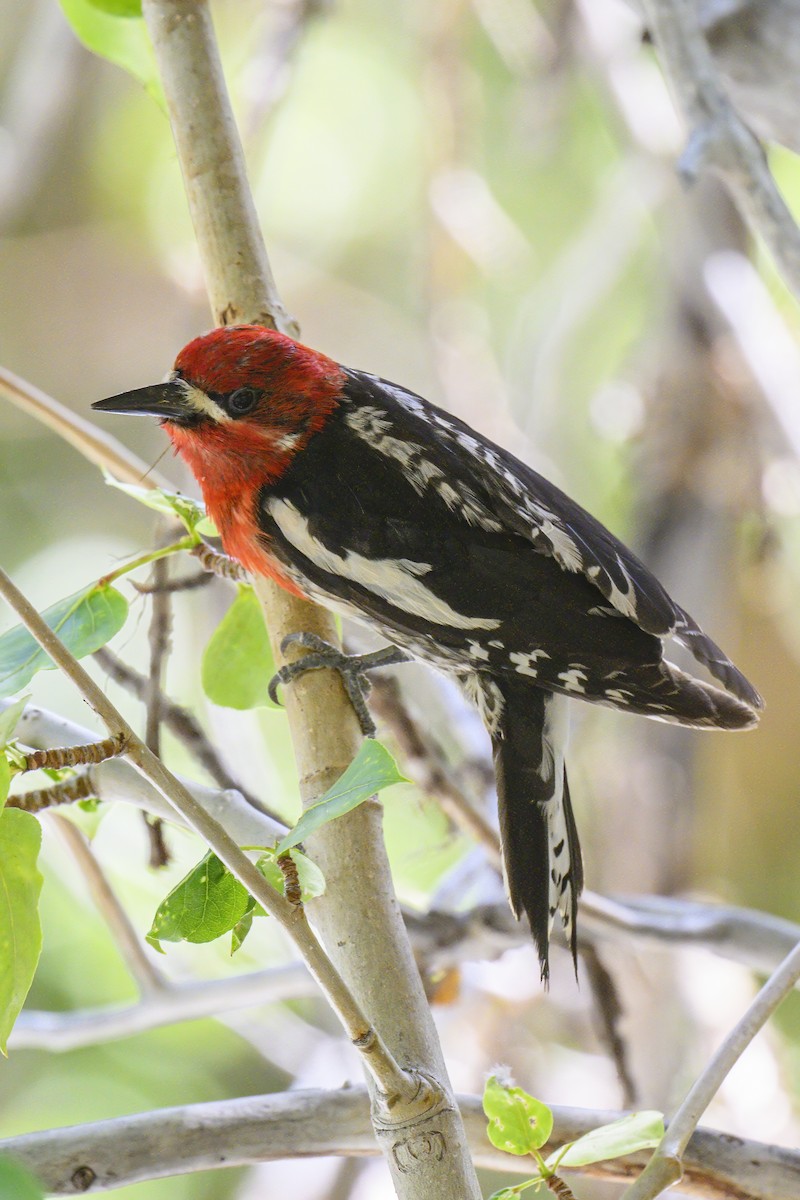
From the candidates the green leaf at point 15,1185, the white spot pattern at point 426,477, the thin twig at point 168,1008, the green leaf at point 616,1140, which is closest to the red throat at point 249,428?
the white spot pattern at point 426,477

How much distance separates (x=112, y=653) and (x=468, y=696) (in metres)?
0.47

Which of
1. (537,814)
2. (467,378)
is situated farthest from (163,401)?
(467,378)

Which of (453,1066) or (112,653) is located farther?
(453,1066)

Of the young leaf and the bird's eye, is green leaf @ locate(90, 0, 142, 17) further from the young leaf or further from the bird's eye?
the young leaf

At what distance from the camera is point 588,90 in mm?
3520

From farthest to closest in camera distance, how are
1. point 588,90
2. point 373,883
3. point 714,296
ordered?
1. point 588,90
2. point 714,296
3. point 373,883

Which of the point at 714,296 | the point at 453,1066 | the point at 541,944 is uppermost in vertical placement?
the point at 714,296

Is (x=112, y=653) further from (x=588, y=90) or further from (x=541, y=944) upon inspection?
(x=588, y=90)

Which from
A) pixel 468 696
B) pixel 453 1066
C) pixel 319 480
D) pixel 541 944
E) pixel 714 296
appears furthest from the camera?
pixel 714 296

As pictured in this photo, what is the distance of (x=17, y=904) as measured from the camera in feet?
2.48

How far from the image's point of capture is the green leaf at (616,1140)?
2.62ft

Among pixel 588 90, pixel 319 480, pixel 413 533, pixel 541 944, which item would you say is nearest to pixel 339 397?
pixel 319 480

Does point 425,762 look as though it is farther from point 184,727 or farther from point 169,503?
point 169,503

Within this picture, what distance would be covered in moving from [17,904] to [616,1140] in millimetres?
445
